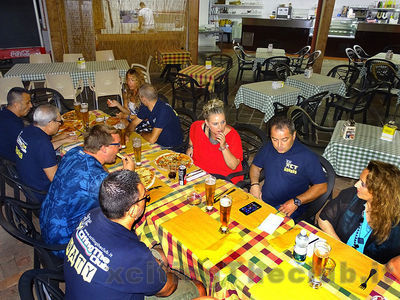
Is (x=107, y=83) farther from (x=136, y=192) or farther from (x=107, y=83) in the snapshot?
(x=136, y=192)

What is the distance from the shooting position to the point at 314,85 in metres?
5.58

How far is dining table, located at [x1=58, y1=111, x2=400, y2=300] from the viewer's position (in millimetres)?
1484

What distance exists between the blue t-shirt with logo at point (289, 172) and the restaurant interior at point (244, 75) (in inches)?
8.2

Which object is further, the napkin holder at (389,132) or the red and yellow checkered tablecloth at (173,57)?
the red and yellow checkered tablecloth at (173,57)

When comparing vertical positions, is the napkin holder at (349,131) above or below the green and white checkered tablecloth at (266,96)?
above

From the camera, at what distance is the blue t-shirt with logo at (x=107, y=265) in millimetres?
1359

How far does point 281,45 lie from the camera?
12336 mm

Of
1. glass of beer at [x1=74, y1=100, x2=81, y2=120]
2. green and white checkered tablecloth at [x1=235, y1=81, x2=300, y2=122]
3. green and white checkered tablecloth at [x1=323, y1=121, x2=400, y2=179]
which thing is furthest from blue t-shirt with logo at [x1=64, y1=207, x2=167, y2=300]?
green and white checkered tablecloth at [x1=235, y1=81, x2=300, y2=122]

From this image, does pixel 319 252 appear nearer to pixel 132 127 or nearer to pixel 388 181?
pixel 388 181

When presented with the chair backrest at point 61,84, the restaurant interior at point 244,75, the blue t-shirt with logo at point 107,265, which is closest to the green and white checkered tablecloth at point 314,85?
the restaurant interior at point 244,75

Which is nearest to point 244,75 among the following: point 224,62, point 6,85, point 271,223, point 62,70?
point 224,62

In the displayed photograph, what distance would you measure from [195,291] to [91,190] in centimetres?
88

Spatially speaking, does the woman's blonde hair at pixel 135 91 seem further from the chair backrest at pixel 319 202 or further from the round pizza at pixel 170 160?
the chair backrest at pixel 319 202

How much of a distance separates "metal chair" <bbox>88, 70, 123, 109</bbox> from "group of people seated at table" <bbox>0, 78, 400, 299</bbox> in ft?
8.77
